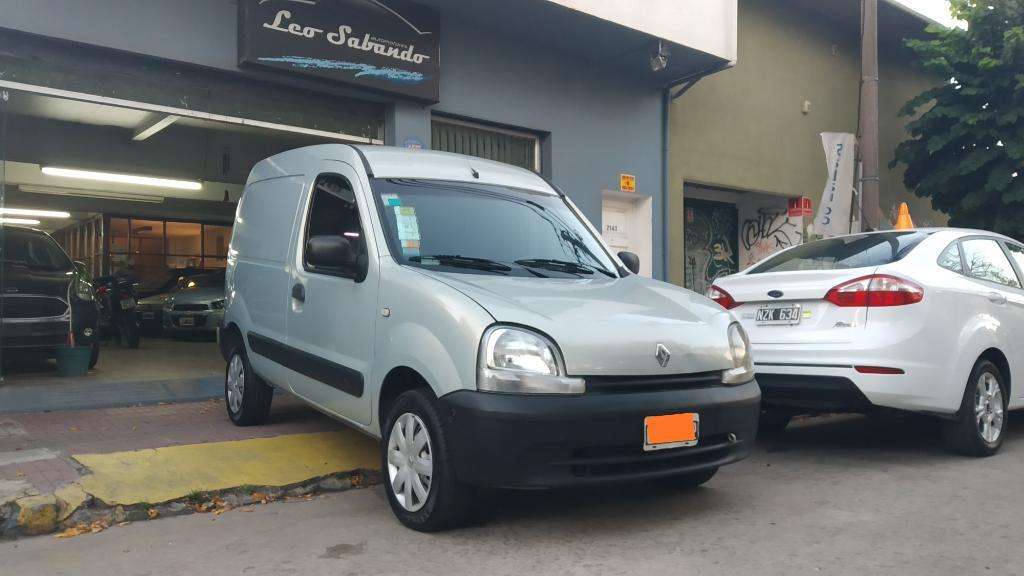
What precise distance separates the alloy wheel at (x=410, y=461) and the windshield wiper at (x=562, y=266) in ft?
3.80

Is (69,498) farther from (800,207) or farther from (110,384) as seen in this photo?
(800,207)

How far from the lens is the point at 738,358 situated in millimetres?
4207

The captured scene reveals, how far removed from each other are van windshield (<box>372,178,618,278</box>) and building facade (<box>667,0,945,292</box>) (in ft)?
23.5

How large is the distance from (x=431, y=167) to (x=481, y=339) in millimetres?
1804

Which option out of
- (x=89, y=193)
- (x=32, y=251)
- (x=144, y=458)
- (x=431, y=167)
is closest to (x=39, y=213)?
(x=89, y=193)

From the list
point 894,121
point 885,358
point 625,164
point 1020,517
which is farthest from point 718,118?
point 1020,517

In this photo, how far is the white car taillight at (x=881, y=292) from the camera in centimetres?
513

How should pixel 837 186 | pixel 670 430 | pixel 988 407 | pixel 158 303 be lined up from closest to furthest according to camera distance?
pixel 670 430 < pixel 988 407 < pixel 837 186 < pixel 158 303

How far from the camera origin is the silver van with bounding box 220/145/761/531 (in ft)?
11.7

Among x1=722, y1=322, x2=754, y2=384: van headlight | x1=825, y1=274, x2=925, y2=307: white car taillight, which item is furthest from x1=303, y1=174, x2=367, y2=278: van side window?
x1=825, y1=274, x2=925, y2=307: white car taillight

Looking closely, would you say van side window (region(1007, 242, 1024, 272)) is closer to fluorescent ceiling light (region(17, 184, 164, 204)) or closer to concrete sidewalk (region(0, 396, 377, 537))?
concrete sidewalk (region(0, 396, 377, 537))

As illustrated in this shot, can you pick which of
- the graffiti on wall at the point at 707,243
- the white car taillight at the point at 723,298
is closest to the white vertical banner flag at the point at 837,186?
the graffiti on wall at the point at 707,243

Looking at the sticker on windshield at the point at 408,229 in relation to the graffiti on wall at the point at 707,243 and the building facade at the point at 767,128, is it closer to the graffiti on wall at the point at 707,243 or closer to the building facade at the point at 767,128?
the building facade at the point at 767,128

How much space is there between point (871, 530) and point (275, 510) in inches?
122
